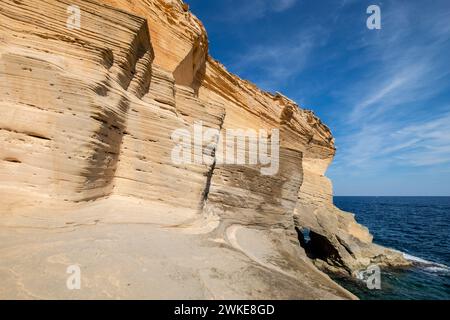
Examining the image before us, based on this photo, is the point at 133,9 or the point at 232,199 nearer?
the point at 133,9

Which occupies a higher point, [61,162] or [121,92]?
[121,92]

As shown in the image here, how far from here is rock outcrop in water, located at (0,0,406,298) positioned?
4324 millimetres

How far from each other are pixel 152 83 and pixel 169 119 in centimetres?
180

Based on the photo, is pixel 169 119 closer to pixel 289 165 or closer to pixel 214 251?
pixel 214 251

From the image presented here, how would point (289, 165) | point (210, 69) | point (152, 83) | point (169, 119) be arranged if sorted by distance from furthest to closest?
point (210, 69) → point (289, 165) → point (152, 83) → point (169, 119)

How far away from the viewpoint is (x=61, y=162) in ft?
20.6

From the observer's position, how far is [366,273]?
17.6 metres

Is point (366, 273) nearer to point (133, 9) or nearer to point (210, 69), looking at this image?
point (210, 69)

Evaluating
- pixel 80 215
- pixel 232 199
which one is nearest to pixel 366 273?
pixel 232 199

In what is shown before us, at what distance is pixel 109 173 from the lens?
7.66m

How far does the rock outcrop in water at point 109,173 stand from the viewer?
4324mm

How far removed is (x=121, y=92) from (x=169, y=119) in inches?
70.0
